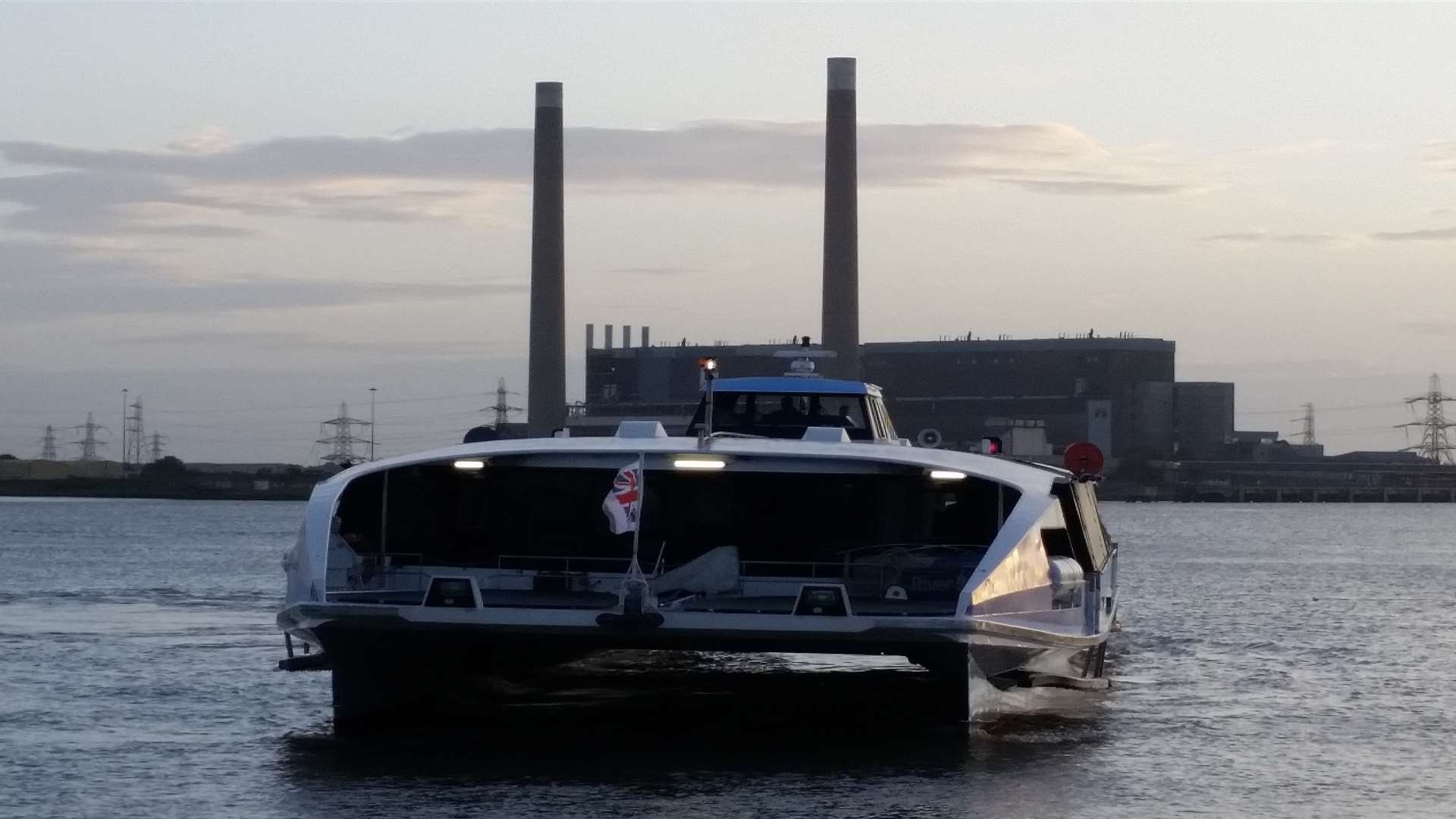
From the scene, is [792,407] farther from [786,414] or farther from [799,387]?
[799,387]

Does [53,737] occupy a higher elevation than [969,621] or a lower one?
lower

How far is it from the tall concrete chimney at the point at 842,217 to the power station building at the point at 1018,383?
1811 inches

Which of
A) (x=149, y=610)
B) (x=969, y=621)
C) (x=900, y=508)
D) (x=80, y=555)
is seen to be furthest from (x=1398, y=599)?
(x=80, y=555)

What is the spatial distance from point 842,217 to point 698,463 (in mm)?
58899

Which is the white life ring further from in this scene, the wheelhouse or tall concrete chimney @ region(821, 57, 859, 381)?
tall concrete chimney @ region(821, 57, 859, 381)

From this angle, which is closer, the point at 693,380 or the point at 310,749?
the point at 310,749

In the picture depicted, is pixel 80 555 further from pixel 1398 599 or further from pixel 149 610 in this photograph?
pixel 1398 599

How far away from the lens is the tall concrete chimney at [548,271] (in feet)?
255

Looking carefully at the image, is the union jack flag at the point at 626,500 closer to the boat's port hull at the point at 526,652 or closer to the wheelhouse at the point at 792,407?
the boat's port hull at the point at 526,652

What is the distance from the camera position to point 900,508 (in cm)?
1777

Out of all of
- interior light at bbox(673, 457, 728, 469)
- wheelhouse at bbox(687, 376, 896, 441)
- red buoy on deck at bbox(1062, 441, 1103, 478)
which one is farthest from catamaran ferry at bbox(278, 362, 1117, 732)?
wheelhouse at bbox(687, 376, 896, 441)

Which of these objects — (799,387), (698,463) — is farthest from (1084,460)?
(698,463)

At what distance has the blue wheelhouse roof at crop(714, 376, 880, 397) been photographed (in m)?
23.0

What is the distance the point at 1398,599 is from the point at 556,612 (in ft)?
109
